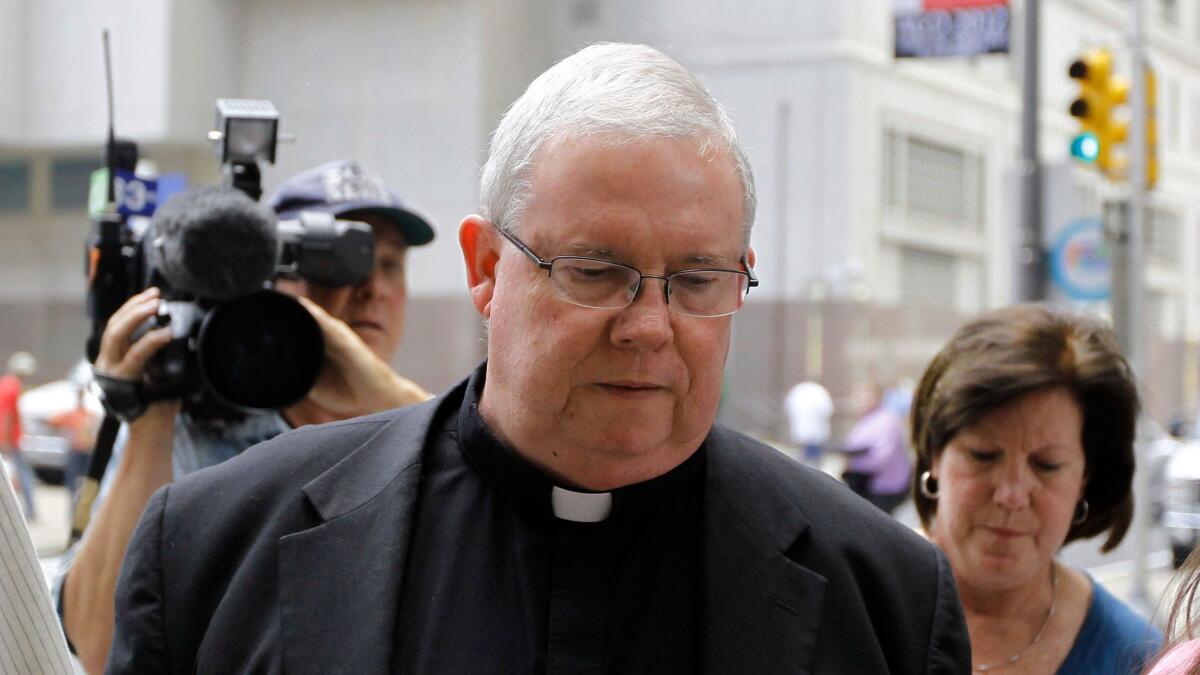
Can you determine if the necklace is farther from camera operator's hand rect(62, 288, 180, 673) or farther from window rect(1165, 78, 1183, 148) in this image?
window rect(1165, 78, 1183, 148)

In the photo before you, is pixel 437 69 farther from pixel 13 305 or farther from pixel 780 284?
pixel 13 305

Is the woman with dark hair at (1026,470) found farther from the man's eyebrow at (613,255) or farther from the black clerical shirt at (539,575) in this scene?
the man's eyebrow at (613,255)

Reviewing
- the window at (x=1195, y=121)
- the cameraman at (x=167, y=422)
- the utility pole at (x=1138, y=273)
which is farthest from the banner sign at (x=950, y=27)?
the window at (x=1195, y=121)

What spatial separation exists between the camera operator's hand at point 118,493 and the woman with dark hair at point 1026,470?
1495 mm

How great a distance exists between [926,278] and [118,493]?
103ft

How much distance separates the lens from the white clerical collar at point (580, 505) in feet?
6.64

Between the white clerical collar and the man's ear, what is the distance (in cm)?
26

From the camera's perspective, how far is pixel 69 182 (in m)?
29.8

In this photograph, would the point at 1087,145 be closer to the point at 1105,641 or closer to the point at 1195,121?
the point at 1105,641

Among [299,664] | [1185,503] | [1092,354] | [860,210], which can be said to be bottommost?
[1185,503]

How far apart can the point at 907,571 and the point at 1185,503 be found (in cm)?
1323

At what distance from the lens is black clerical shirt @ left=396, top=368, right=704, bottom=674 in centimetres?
195

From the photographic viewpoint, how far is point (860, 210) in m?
30.9

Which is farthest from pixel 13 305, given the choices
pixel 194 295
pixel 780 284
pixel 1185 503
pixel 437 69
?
pixel 194 295
